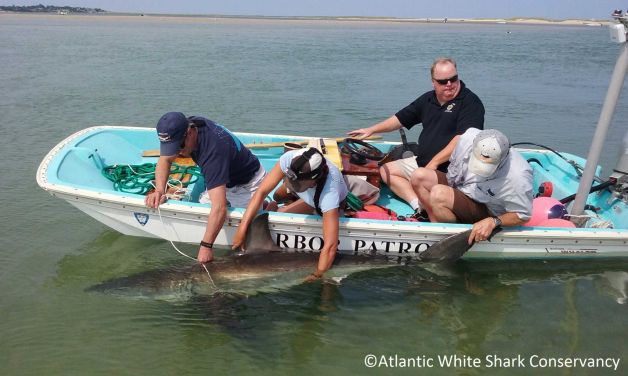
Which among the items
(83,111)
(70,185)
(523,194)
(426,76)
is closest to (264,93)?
(83,111)

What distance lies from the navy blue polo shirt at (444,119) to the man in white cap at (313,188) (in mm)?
1381

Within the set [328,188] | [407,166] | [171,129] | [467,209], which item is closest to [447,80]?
[407,166]

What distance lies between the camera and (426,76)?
20016 millimetres

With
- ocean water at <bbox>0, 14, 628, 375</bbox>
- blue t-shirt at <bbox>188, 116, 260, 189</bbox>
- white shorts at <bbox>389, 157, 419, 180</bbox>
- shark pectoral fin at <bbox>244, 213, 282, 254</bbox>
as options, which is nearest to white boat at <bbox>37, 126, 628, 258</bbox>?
shark pectoral fin at <bbox>244, 213, 282, 254</bbox>

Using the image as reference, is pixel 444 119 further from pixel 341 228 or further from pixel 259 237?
pixel 259 237

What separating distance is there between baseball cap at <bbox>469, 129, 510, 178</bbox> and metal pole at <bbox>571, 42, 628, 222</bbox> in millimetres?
1356

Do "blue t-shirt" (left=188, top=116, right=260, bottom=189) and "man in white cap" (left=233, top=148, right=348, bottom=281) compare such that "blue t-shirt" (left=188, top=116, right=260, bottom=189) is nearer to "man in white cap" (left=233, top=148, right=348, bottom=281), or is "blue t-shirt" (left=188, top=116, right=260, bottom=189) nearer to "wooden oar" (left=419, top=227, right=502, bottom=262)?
"man in white cap" (left=233, top=148, right=348, bottom=281)

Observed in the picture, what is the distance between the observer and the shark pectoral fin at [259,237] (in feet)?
16.1

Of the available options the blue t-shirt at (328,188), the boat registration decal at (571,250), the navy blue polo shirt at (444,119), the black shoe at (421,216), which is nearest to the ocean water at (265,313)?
the boat registration decal at (571,250)

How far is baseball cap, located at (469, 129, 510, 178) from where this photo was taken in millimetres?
4215

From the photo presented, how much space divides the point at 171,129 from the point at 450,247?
288 centimetres

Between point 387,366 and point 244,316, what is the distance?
1.39 m

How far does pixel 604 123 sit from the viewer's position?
4941mm

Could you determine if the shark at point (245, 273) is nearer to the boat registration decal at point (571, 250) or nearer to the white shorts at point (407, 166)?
the white shorts at point (407, 166)
